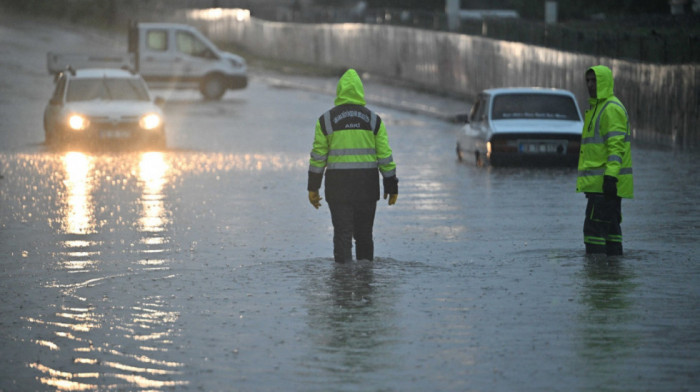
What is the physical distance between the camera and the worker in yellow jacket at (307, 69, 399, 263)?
10.9 metres

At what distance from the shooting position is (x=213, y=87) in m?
39.7

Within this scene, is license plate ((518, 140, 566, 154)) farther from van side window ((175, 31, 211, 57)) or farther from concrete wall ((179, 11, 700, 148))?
van side window ((175, 31, 211, 57))

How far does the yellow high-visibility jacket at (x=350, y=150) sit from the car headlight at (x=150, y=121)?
1336 cm

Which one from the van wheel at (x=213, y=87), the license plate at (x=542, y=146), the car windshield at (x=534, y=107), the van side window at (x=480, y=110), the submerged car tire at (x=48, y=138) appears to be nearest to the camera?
the license plate at (x=542, y=146)

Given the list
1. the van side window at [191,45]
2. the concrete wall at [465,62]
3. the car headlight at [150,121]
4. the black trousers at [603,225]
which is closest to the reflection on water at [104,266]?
the car headlight at [150,121]

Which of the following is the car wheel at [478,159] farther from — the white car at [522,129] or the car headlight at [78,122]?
the car headlight at [78,122]

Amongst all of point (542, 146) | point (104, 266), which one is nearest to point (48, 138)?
point (542, 146)

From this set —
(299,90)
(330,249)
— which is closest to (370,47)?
(299,90)

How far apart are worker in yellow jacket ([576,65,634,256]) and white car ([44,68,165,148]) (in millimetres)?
13558

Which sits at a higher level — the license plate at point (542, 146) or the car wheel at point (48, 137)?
the license plate at point (542, 146)

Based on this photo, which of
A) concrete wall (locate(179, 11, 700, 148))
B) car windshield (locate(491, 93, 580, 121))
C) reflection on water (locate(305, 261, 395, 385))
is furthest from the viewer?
concrete wall (locate(179, 11, 700, 148))

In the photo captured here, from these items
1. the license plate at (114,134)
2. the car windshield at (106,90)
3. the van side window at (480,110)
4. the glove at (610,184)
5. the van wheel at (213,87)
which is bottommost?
the van wheel at (213,87)

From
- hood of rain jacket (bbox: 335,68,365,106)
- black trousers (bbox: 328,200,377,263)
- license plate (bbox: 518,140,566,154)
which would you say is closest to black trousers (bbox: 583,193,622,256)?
black trousers (bbox: 328,200,377,263)

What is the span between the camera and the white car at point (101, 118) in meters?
23.7
